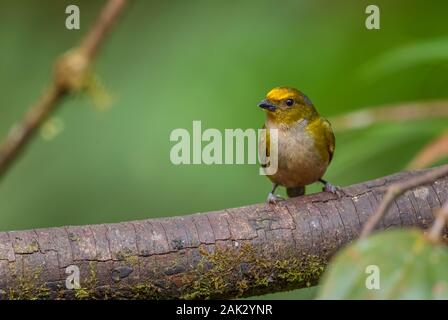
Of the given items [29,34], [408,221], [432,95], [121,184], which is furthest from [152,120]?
[408,221]

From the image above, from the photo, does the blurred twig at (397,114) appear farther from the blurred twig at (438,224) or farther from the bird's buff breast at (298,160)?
the blurred twig at (438,224)

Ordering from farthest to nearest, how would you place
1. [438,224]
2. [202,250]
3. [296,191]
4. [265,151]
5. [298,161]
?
[296,191]
[265,151]
[298,161]
[202,250]
[438,224]

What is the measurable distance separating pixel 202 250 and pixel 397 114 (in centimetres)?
97

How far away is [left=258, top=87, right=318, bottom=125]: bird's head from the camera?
399 centimetres

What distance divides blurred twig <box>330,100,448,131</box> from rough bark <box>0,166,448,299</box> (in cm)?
30

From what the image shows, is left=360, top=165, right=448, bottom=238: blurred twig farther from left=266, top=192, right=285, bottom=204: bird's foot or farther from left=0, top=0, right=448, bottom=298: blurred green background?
left=0, top=0, right=448, bottom=298: blurred green background

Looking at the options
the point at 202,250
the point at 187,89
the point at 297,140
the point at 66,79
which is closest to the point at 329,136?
the point at 297,140

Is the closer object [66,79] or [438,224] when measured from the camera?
[438,224]

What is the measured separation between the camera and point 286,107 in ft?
13.2

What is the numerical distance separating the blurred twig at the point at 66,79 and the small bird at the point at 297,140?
191cm

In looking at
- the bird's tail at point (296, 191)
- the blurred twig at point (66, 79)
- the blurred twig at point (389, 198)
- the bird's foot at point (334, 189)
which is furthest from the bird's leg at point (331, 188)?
the blurred twig at point (389, 198)

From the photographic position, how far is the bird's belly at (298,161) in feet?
12.5

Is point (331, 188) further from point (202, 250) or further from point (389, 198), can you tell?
point (389, 198)

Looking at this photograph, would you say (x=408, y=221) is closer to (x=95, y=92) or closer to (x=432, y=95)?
(x=95, y=92)
